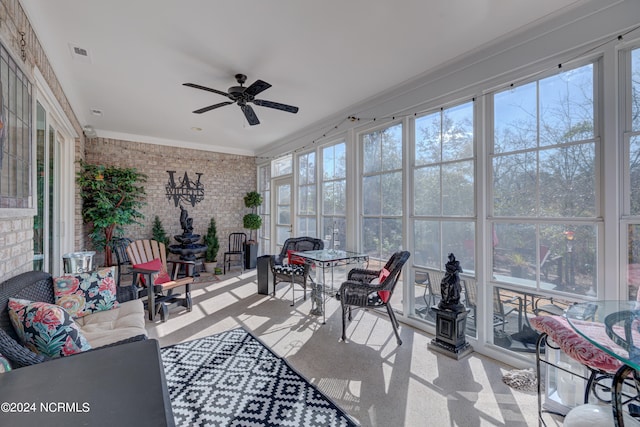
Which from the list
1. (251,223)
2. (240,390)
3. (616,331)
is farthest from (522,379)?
(251,223)

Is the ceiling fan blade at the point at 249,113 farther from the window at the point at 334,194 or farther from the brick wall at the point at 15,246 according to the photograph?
the brick wall at the point at 15,246

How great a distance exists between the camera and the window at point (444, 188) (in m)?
2.88

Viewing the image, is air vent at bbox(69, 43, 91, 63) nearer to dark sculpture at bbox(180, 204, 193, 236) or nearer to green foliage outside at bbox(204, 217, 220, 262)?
dark sculpture at bbox(180, 204, 193, 236)

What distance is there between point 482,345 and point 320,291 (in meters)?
1.85

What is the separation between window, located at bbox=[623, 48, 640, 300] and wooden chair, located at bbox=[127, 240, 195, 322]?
420 cm

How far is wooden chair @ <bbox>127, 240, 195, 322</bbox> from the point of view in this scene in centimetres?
340

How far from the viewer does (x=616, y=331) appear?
4.49 ft

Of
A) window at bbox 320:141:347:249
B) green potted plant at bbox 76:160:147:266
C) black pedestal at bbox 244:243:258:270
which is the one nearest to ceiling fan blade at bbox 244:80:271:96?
window at bbox 320:141:347:249

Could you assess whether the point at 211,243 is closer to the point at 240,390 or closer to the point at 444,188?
the point at 240,390

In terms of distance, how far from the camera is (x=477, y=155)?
2764 mm

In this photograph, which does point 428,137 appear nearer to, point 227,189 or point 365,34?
point 365,34

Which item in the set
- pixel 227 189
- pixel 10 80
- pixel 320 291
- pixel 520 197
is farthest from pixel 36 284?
pixel 227 189

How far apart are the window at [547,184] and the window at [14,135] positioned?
3.64 metres

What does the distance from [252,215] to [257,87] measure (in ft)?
13.3
